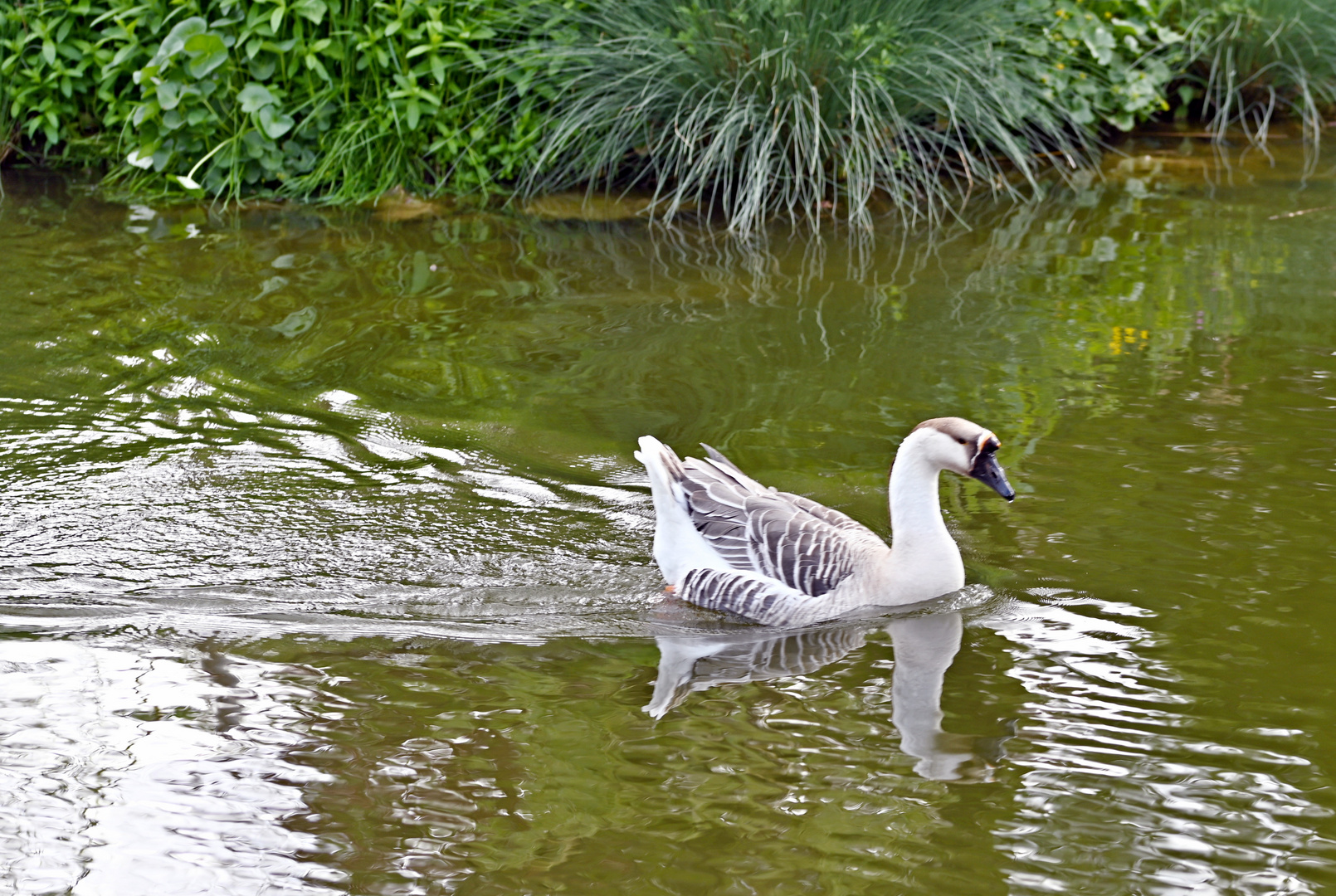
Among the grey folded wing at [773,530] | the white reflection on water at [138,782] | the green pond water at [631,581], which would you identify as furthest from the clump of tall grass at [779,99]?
the white reflection on water at [138,782]

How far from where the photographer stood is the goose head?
15.1 feet

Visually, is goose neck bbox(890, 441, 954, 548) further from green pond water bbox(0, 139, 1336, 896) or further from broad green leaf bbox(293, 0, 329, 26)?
broad green leaf bbox(293, 0, 329, 26)

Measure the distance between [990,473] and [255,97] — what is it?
712 cm

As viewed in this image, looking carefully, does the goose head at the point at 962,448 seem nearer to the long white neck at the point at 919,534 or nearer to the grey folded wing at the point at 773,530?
the long white neck at the point at 919,534

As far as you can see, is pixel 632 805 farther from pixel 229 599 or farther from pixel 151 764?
pixel 229 599

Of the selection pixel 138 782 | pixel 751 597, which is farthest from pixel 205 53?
pixel 138 782

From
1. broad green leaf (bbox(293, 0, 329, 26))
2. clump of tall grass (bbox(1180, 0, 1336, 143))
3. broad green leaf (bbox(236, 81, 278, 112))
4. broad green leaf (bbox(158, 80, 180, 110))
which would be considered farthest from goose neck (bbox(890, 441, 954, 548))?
clump of tall grass (bbox(1180, 0, 1336, 143))

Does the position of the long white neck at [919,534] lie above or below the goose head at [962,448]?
below

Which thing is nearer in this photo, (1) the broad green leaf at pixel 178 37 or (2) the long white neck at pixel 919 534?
(2) the long white neck at pixel 919 534

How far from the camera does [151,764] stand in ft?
12.6

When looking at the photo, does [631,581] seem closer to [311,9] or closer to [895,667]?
[895,667]

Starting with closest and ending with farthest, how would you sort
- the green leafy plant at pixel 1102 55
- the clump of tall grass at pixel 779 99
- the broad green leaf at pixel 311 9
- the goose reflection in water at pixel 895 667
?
the goose reflection in water at pixel 895 667, the clump of tall grass at pixel 779 99, the broad green leaf at pixel 311 9, the green leafy plant at pixel 1102 55

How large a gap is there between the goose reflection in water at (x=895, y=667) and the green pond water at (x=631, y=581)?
16 mm

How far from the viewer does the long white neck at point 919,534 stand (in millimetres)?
4680
